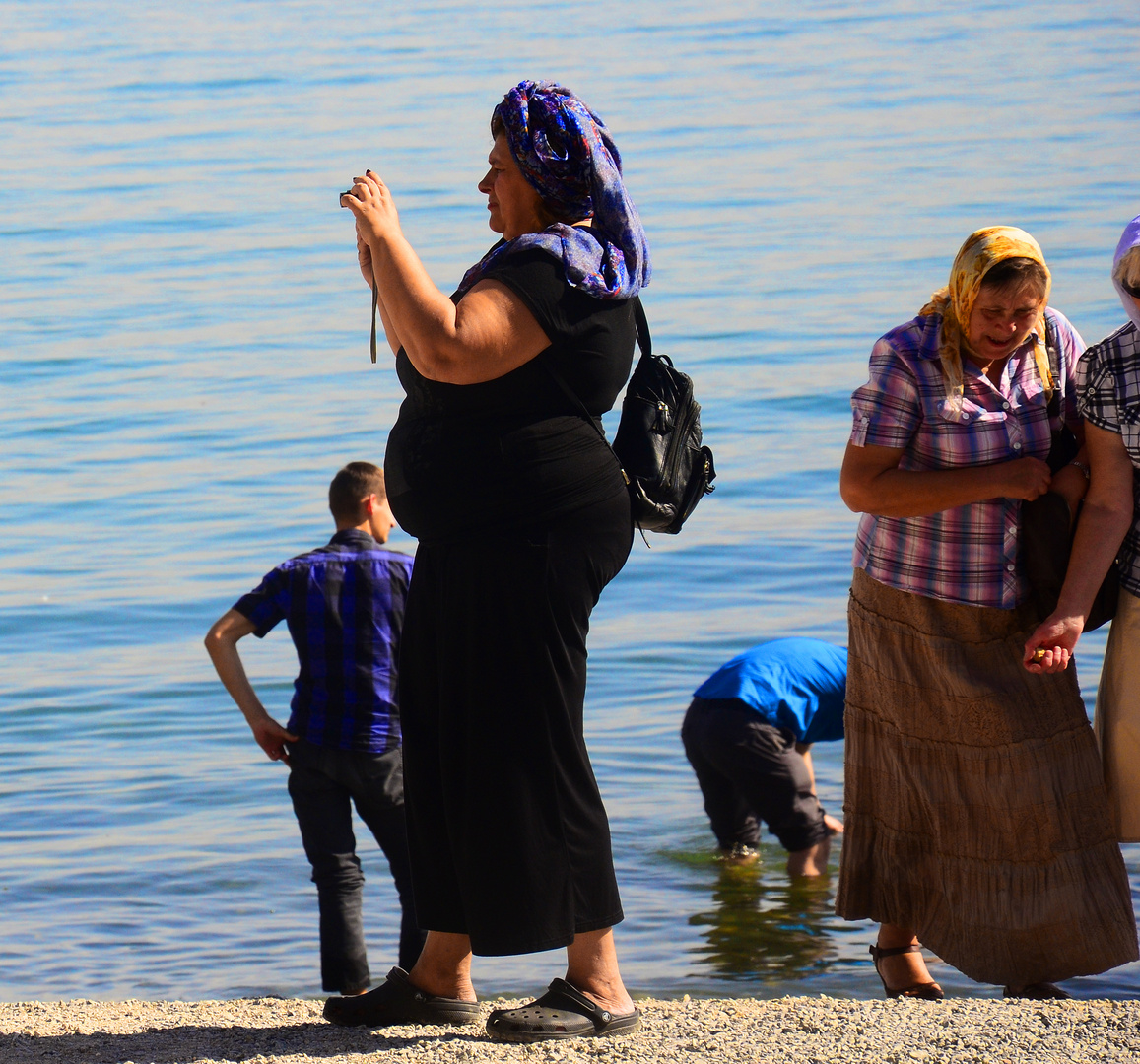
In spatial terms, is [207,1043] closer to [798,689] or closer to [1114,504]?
[1114,504]

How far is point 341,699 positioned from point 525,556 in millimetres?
2037

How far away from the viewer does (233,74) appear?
1697 inches

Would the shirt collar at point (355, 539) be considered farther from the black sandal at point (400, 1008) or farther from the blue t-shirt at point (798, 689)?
the black sandal at point (400, 1008)

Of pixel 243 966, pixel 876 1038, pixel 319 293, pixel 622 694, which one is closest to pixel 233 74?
pixel 319 293

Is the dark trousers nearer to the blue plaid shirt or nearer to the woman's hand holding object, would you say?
the blue plaid shirt

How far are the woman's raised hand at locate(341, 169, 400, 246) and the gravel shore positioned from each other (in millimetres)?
1482

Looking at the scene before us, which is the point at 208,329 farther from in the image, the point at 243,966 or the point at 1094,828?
the point at 1094,828

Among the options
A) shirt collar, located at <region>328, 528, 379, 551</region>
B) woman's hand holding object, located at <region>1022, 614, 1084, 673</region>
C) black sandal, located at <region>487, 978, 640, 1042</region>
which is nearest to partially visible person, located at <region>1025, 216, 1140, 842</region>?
woman's hand holding object, located at <region>1022, 614, 1084, 673</region>

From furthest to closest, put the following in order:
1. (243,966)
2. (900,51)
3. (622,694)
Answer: (900,51), (622,694), (243,966)

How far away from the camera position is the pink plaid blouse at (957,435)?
3801 millimetres

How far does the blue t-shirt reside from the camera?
6.05m

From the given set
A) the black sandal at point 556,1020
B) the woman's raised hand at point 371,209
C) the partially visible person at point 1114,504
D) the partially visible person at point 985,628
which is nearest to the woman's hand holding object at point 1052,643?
the partially visible person at point 1114,504

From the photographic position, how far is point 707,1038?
3.44m

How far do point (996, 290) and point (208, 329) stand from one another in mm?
18321
